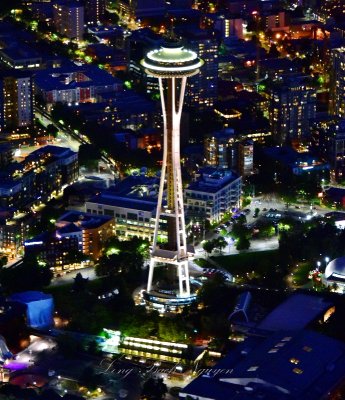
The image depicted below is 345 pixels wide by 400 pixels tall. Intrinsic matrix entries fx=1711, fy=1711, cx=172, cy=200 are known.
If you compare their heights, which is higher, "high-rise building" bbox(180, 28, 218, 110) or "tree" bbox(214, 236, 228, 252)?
"tree" bbox(214, 236, 228, 252)

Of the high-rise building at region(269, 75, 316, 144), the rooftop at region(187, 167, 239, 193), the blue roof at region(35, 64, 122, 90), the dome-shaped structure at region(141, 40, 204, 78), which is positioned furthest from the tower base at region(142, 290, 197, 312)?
the blue roof at region(35, 64, 122, 90)

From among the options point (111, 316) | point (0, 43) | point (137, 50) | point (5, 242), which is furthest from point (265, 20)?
point (111, 316)

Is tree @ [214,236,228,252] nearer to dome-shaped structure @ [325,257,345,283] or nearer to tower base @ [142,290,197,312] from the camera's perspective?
tower base @ [142,290,197,312]

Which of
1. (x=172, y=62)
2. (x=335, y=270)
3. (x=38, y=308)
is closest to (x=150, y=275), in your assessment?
(x=38, y=308)

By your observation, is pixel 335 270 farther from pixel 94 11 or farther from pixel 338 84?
pixel 94 11

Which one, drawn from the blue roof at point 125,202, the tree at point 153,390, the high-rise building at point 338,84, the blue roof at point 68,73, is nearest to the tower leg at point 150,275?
the blue roof at point 125,202
